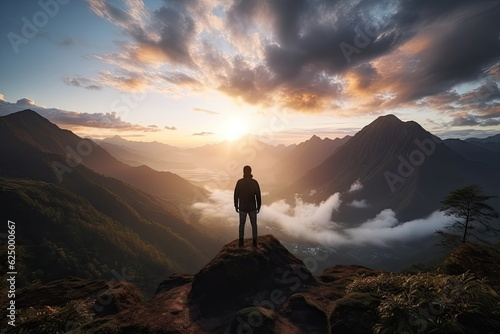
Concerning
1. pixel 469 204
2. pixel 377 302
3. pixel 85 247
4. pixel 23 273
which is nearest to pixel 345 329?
pixel 377 302

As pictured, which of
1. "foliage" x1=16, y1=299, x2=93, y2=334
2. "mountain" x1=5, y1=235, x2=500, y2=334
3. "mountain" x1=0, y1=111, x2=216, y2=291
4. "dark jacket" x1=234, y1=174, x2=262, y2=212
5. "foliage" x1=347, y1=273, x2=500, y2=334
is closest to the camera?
"foliage" x1=347, y1=273, x2=500, y2=334

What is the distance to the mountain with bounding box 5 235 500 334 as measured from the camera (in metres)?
5.99

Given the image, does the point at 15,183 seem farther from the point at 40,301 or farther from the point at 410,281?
the point at 410,281

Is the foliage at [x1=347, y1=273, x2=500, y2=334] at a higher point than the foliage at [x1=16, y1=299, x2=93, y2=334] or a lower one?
higher

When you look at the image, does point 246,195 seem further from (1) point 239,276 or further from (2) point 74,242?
(2) point 74,242

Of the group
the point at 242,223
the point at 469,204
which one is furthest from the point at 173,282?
the point at 469,204

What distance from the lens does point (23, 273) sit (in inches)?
3976

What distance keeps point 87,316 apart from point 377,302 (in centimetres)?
1165

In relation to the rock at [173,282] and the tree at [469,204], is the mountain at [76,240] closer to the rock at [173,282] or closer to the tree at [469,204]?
the rock at [173,282]

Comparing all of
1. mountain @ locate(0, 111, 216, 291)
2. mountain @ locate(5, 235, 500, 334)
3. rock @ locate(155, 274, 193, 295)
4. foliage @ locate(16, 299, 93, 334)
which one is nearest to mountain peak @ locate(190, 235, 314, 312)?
mountain @ locate(5, 235, 500, 334)

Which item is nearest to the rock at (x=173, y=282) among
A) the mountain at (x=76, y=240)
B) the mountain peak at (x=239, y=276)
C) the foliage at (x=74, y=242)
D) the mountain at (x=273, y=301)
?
the mountain at (x=273, y=301)

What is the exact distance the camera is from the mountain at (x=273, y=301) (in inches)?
236

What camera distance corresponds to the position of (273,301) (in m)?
13.0

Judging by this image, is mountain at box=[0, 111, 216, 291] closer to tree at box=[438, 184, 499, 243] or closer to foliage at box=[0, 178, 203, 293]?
foliage at box=[0, 178, 203, 293]
